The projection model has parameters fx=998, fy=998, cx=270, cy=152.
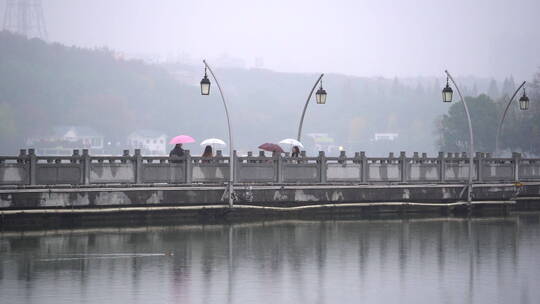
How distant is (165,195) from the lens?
37531mm

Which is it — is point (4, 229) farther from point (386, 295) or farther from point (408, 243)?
point (386, 295)


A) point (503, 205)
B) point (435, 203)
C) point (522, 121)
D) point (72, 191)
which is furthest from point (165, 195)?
point (522, 121)

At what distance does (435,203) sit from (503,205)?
3436 millimetres

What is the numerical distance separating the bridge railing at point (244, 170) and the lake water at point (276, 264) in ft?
8.86

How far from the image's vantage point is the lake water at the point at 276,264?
2017 cm

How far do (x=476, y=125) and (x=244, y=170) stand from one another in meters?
122

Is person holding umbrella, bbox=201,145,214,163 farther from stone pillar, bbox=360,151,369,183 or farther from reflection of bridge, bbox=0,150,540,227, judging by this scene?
stone pillar, bbox=360,151,369,183

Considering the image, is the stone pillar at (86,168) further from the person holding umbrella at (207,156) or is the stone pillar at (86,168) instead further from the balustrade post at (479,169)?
the balustrade post at (479,169)

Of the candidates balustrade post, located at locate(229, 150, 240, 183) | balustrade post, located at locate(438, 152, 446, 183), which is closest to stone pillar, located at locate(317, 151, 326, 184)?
balustrade post, located at locate(229, 150, 240, 183)

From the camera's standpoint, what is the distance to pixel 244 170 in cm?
3991

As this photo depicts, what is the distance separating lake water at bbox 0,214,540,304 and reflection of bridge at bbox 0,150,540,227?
2014 millimetres

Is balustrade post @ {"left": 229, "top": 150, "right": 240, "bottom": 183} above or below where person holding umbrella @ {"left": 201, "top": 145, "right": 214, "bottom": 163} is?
below

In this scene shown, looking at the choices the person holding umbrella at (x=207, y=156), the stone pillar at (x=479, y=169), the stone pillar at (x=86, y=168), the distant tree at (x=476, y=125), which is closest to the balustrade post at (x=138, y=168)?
the stone pillar at (x=86, y=168)

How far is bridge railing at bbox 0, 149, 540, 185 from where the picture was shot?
117 ft
